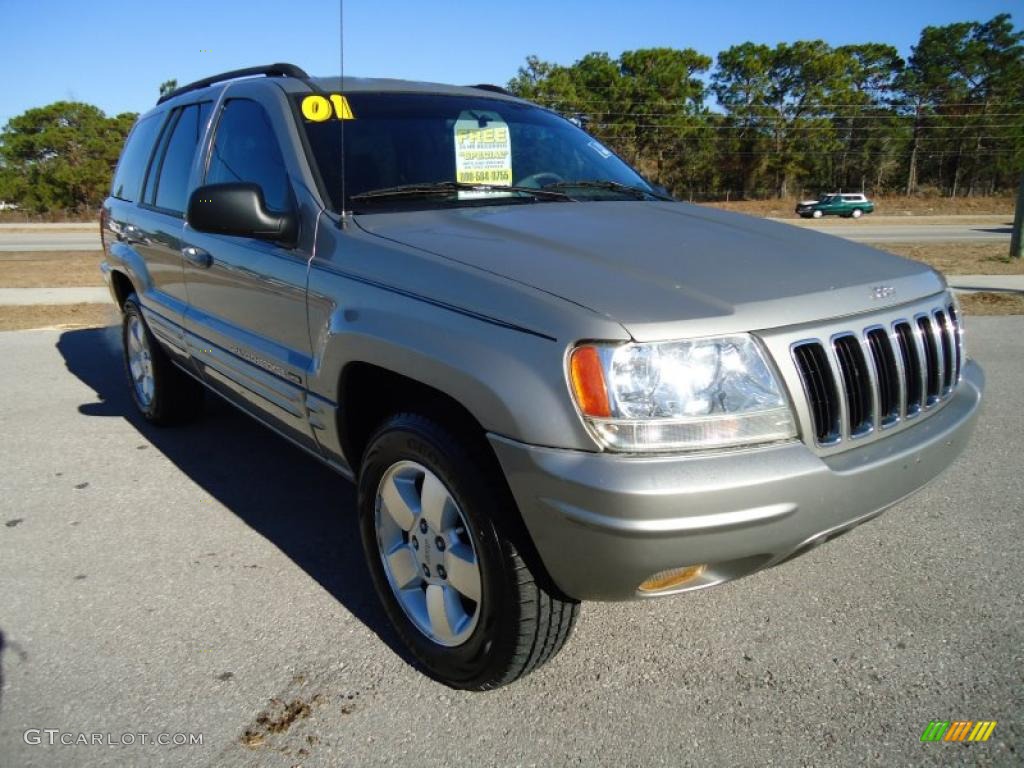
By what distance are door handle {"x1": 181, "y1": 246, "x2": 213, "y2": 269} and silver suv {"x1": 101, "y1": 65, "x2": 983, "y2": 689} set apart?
10 centimetres

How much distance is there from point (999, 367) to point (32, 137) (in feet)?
177

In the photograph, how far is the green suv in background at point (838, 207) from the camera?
40531mm

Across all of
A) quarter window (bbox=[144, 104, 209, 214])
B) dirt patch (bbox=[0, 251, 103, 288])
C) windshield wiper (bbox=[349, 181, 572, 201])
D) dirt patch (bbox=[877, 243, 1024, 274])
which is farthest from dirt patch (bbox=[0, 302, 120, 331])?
dirt patch (bbox=[877, 243, 1024, 274])

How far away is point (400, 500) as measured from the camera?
2.35 m

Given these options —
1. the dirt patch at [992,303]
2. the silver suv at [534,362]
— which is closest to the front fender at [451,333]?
the silver suv at [534,362]

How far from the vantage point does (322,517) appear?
11.4 ft

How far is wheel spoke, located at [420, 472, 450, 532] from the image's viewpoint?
2172 millimetres

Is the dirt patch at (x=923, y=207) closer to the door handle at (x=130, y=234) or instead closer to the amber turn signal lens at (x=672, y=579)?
the door handle at (x=130, y=234)

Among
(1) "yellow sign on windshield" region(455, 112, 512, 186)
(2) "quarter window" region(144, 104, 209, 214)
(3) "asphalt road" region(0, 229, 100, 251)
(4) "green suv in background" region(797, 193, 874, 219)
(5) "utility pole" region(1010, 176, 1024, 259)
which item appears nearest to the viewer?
(1) "yellow sign on windshield" region(455, 112, 512, 186)

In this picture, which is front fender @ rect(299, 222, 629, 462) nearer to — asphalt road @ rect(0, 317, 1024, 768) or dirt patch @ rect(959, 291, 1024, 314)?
asphalt road @ rect(0, 317, 1024, 768)

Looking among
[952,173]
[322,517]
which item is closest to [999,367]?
[322,517]

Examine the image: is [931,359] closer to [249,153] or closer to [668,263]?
[668,263]

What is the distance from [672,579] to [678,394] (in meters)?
0.51

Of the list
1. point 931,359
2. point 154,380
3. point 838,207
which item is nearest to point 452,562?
point 931,359
